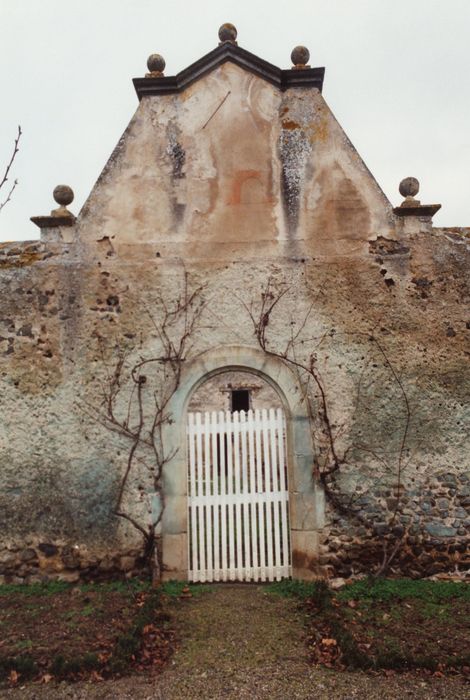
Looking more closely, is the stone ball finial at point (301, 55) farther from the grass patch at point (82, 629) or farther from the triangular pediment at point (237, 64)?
the grass patch at point (82, 629)

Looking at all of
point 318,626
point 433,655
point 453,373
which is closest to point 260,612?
point 318,626

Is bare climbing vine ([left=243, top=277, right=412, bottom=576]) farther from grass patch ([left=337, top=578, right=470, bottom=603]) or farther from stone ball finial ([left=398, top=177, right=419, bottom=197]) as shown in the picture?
stone ball finial ([left=398, top=177, right=419, bottom=197])

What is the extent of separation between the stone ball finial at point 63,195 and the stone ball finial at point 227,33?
116 inches

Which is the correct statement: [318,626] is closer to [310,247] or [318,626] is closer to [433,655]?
[433,655]

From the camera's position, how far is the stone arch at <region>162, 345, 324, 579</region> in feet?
21.3

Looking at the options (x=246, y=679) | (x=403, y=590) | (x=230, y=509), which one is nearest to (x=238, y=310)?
(x=230, y=509)

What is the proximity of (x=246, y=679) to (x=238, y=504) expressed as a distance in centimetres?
255

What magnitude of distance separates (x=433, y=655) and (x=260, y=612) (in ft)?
5.71

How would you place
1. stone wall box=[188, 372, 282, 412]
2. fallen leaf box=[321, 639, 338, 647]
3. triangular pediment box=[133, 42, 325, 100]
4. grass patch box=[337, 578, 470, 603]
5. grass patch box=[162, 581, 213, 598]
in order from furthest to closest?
stone wall box=[188, 372, 282, 412], triangular pediment box=[133, 42, 325, 100], grass patch box=[162, 581, 213, 598], grass patch box=[337, 578, 470, 603], fallen leaf box=[321, 639, 338, 647]

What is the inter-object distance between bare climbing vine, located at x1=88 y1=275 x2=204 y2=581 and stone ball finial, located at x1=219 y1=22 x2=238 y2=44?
3523 mm

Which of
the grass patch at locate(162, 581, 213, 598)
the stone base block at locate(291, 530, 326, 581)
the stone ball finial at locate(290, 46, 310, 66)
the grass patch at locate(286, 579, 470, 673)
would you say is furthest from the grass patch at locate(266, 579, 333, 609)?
the stone ball finial at locate(290, 46, 310, 66)

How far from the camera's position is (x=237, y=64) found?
7.57 metres

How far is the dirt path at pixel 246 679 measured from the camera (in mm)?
3945

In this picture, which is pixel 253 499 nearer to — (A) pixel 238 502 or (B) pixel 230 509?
(A) pixel 238 502
